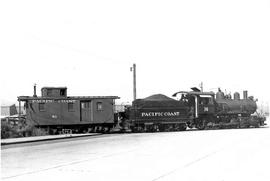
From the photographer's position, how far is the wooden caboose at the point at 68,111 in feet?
100

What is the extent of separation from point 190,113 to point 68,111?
10695mm

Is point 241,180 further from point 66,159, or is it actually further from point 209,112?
point 209,112

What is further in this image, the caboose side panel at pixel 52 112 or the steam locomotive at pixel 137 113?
the steam locomotive at pixel 137 113

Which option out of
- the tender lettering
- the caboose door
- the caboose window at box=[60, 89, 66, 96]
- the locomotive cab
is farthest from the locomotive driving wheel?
the caboose window at box=[60, 89, 66, 96]

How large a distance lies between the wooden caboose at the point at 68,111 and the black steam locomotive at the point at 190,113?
2109mm

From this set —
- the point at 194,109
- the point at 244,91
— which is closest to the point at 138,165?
the point at 194,109

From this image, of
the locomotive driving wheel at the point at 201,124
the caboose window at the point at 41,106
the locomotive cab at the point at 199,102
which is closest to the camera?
the caboose window at the point at 41,106

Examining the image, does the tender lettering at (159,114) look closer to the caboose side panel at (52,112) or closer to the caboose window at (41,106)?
the caboose side panel at (52,112)

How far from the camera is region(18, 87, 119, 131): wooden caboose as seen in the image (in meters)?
30.6

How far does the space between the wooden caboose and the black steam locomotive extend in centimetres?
211

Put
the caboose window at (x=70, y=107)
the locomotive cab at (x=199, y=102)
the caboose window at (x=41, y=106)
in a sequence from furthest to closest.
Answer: the locomotive cab at (x=199, y=102)
the caboose window at (x=70, y=107)
the caboose window at (x=41, y=106)

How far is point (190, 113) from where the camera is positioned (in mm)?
34500

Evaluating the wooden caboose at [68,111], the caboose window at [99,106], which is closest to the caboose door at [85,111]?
the wooden caboose at [68,111]

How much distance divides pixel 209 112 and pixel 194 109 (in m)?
1.52
